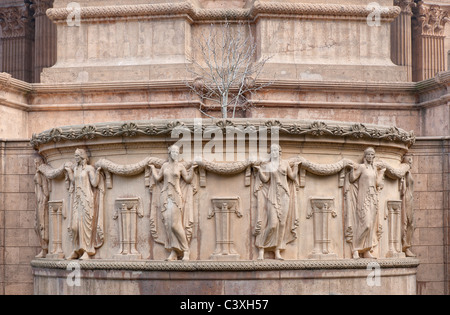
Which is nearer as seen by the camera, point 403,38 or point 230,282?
point 230,282

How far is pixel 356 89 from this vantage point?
24.2 metres

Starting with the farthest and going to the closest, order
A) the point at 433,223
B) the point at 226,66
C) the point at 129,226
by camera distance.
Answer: the point at 226,66
the point at 433,223
the point at 129,226

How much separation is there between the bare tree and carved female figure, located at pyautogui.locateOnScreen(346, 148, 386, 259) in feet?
15.8

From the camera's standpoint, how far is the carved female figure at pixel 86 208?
18.0m

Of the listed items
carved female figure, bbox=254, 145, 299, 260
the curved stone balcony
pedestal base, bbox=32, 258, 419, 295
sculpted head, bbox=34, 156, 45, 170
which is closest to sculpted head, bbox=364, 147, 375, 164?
the curved stone balcony

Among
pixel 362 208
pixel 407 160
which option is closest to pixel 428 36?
pixel 407 160

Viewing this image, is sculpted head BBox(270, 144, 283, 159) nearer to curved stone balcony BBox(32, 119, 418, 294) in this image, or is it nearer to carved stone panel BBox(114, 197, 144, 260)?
curved stone balcony BBox(32, 119, 418, 294)

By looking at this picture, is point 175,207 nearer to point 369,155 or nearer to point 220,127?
point 220,127

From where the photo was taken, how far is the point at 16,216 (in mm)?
20891

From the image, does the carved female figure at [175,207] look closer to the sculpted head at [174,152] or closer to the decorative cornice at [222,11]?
the sculpted head at [174,152]

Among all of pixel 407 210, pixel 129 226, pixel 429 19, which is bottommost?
pixel 129 226

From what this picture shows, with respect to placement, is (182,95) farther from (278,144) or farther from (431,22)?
(431,22)

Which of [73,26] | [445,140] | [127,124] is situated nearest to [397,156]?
[445,140]

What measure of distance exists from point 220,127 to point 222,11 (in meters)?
8.99
